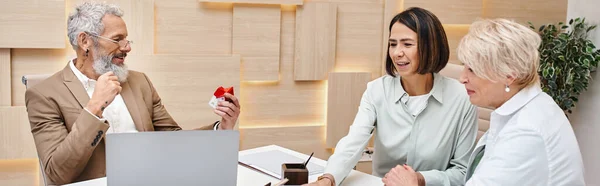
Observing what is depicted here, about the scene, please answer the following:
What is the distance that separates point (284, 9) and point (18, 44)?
160 cm

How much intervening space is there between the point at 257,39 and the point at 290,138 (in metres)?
0.72

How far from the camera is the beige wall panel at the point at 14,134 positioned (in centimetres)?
321

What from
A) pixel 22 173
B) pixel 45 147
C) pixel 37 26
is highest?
pixel 37 26

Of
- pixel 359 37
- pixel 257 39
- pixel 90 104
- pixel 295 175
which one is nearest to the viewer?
pixel 295 175

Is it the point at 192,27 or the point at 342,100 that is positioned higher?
the point at 192,27

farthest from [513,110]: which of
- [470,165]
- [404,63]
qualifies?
[404,63]

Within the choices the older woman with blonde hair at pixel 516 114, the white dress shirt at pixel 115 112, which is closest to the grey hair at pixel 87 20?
the white dress shirt at pixel 115 112

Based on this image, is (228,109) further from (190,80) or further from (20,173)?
(20,173)

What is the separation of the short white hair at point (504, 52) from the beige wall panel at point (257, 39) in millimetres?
2211

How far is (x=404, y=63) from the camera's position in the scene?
89.4 inches

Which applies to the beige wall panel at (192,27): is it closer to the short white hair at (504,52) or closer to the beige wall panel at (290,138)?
the beige wall panel at (290,138)

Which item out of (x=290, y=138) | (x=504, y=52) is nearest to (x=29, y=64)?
(x=290, y=138)

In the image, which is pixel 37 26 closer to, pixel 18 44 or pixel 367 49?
pixel 18 44

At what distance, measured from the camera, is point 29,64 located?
10.7 ft
